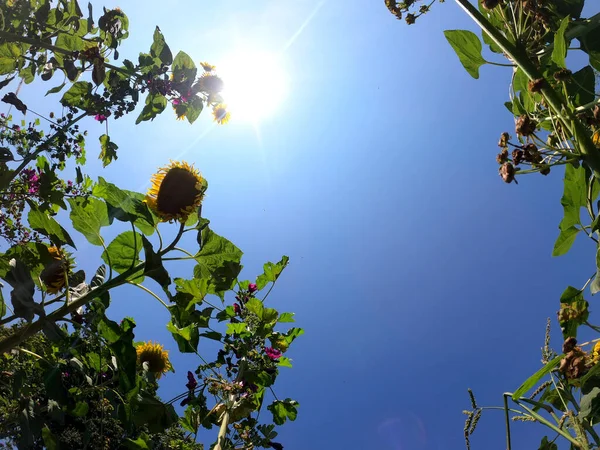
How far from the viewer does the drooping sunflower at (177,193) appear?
6.00 ft

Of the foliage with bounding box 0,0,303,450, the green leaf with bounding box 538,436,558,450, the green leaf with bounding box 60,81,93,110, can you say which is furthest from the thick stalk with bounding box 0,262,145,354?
the green leaf with bounding box 60,81,93,110

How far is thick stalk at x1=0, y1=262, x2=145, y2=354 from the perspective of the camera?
1276 mm

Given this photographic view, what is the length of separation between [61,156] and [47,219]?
2.14 meters

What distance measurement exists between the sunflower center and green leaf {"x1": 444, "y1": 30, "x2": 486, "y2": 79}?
1397 millimetres

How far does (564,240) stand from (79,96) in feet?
11.3

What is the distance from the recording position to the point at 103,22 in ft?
8.82

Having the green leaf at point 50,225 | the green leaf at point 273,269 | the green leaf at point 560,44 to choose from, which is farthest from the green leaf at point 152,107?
the green leaf at point 560,44

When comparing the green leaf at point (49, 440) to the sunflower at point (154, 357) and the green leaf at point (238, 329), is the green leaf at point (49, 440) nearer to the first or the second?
the sunflower at point (154, 357)

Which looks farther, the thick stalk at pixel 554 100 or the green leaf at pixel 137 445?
the green leaf at pixel 137 445

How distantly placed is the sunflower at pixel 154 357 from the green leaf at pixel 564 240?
8.13 ft

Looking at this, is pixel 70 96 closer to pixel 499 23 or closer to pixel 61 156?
pixel 61 156

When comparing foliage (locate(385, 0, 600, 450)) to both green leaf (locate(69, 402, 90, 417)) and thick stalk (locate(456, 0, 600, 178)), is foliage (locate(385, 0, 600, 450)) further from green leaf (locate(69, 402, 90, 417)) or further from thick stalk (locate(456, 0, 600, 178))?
green leaf (locate(69, 402, 90, 417))

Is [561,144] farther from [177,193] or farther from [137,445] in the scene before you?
[137,445]

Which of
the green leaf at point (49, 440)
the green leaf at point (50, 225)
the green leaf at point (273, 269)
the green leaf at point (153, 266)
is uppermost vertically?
the green leaf at point (273, 269)
